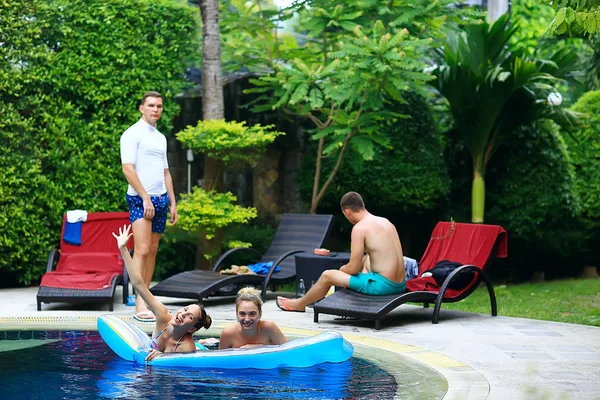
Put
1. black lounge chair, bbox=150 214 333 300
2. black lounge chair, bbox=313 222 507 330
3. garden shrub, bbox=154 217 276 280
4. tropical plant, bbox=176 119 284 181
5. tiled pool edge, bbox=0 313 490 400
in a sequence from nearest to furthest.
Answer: tiled pool edge, bbox=0 313 490 400 < black lounge chair, bbox=313 222 507 330 < black lounge chair, bbox=150 214 333 300 < tropical plant, bbox=176 119 284 181 < garden shrub, bbox=154 217 276 280

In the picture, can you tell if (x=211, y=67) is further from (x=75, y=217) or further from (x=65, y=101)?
(x=75, y=217)

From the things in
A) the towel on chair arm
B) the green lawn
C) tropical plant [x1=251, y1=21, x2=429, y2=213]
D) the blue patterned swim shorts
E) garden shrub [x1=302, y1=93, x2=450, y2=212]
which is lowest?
the green lawn

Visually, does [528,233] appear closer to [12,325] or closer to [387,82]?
A: [387,82]

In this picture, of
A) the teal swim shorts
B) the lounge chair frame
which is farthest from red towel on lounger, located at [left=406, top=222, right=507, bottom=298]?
the teal swim shorts

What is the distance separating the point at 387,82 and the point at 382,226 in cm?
377

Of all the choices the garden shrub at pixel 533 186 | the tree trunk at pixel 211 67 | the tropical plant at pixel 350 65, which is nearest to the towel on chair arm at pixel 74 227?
the tree trunk at pixel 211 67

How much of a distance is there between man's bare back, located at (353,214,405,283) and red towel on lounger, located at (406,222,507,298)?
0.46 metres

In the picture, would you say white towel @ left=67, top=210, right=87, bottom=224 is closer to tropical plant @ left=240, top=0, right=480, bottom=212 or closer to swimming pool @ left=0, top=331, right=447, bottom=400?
tropical plant @ left=240, top=0, right=480, bottom=212

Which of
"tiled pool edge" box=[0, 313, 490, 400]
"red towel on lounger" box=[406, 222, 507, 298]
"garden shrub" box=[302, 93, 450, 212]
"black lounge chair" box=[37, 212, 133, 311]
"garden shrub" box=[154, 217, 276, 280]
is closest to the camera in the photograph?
"tiled pool edge" box=[0, 313, 490, 400]

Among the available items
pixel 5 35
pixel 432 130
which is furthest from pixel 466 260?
pixel 5 35

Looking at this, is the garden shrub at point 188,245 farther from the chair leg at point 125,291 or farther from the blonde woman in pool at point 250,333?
the blonde woman in pool at point 250,333

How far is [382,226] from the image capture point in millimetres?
8773

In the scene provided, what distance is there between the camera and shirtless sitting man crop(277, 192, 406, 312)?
8750 mm

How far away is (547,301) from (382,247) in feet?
15.6
